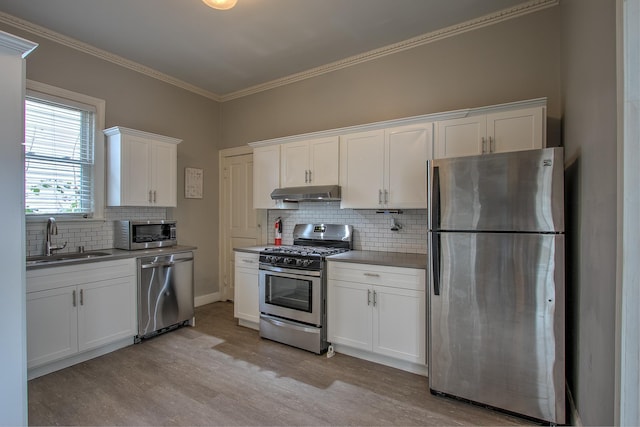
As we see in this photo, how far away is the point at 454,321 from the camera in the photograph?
7.68 feet

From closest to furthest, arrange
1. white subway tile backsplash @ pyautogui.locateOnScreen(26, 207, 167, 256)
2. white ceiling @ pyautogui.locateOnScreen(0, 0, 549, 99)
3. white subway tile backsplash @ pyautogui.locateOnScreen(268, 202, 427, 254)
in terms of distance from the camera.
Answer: white ceiling @ pyautogui.locateOnScreen(0, 0, 549, 99)
white subway tile backsplash @ pyautogui.locateOnScreen(26, 207, 167, 256)
white subway tile backsplash @ pyautogui.locateOnScreen(268, 202, 427, 254)

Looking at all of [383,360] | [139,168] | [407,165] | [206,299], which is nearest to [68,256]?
[139,168]

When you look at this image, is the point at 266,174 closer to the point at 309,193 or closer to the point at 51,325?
the point at 309,193

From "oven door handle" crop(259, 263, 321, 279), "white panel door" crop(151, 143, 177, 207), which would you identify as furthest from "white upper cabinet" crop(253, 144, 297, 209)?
"white panel door" crop(151, 143, 177, 207)

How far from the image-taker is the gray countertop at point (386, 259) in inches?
110

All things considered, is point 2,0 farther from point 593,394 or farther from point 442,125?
point 593,394

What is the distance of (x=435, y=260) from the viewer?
239 cm

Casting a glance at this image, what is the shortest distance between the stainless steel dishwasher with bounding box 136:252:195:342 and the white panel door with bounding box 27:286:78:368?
60cm

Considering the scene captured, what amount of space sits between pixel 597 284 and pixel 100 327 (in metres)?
3.83

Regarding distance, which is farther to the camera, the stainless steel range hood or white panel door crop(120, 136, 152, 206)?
white panel door crop(120, 136, 152, 206)

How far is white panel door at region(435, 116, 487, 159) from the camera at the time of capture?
108 inches

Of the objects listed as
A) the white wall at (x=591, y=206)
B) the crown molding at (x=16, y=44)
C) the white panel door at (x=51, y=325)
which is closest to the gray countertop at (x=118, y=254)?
the white panel door at (x=51, y=325)

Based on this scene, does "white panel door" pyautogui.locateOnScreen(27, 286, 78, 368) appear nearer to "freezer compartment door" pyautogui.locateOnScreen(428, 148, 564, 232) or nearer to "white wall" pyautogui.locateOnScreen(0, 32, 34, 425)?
"white wall" pyautogui.locateOnScreen(0, 32, 34, 425)

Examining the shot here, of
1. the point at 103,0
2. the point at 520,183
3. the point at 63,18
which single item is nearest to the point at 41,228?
the point at 63,18
